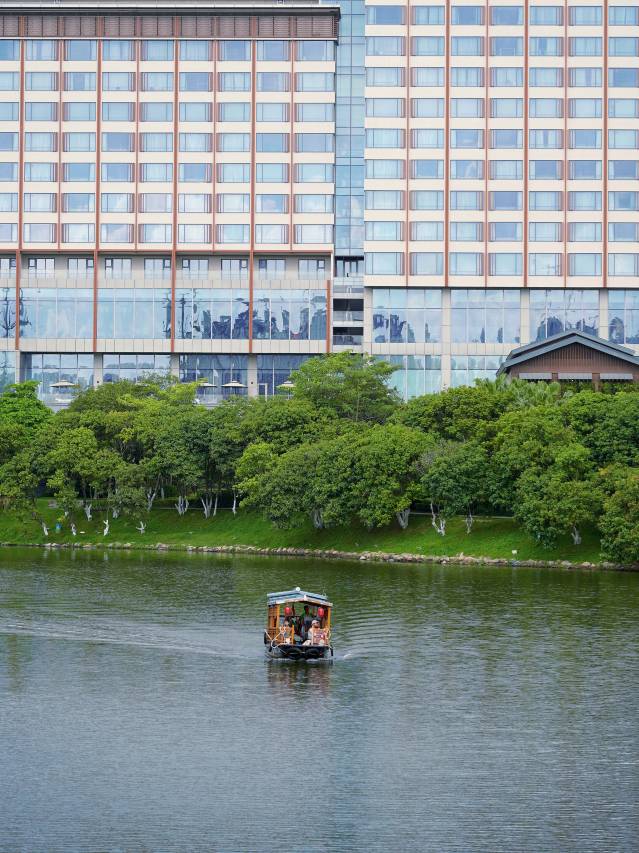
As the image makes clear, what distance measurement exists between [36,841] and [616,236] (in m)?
123

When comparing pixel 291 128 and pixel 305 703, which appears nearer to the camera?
pixel 305 703

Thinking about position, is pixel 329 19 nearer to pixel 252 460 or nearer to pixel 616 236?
pixel 616 236

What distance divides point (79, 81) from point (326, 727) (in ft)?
390

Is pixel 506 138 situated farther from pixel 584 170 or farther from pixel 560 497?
pixel 560 497

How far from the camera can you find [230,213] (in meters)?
145

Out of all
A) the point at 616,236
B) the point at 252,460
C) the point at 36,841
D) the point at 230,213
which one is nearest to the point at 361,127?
the point at 230,213

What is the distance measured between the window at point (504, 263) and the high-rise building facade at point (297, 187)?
16 centimetres

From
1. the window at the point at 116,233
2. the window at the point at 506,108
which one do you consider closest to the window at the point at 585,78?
the window at the point at 506,108

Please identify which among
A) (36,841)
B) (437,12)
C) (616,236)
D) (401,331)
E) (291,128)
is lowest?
(36,841)

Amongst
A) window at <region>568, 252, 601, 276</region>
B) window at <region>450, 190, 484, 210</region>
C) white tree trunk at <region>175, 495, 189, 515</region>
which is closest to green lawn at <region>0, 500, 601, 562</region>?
white tree trunk at <region>175, 495, 189, 515</region>

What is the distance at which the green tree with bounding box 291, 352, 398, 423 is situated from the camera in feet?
401

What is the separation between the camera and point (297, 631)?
56.3 metres

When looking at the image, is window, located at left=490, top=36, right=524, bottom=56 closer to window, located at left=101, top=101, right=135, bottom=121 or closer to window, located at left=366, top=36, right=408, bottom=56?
window, located at left=366, top=36, right=408, bottom=56

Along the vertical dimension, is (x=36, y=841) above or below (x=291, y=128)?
below
